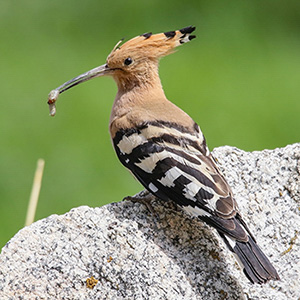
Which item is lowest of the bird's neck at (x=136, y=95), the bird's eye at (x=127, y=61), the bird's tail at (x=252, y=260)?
the bird's tail at (x=252, y=260)

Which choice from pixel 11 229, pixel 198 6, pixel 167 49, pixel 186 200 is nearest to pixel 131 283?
pixel 186 200

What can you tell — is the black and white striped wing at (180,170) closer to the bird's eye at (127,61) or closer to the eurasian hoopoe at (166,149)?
the eurasian hoopoe at (166,149)

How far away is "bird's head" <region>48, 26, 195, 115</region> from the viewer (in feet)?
8.67

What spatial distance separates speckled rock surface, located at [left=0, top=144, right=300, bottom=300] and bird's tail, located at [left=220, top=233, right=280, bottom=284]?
0.05 m

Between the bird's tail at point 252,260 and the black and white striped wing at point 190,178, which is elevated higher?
the black and white striped wing at point 190,178

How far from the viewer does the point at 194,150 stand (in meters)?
2.38

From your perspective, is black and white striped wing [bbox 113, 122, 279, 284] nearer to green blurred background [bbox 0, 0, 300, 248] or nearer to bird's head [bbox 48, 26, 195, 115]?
bird's head [bbox 48, 26, 195, 115]

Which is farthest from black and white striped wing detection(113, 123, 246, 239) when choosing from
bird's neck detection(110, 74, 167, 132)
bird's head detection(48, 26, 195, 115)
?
bird's head detection(48, 26, 195, 115)

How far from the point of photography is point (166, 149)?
2369 millimetres

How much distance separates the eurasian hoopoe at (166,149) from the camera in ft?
7.14

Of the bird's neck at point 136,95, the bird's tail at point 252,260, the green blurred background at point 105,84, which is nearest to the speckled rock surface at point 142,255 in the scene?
the bird's tail at point 252,260

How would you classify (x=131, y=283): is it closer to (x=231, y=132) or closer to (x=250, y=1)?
(x=231, y=132)

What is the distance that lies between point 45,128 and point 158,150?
2.07 metres

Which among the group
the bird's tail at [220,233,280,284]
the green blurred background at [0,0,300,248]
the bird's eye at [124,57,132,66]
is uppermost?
the green blurred background at [0,0,300,248]
